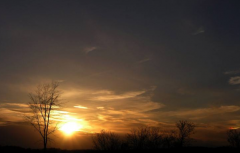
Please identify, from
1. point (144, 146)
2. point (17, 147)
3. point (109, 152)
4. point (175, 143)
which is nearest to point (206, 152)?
point (109, 152)

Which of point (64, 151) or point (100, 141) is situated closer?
point (64, 151)

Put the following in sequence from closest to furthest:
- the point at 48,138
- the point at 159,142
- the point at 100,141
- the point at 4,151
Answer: the point at 48,138 < the point at 4,151 < the point at 100,141 < the point at 159,142

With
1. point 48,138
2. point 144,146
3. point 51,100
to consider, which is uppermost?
point 51,100

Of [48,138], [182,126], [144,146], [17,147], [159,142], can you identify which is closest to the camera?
[48,138]

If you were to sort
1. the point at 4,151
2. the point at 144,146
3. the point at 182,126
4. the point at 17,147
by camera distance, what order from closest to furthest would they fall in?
the point at 4,151 < the point at 17,147 < the point at 144,146 < the point at 182,126

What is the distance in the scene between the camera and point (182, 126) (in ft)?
288

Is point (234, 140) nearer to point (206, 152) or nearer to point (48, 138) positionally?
point (206, 152)

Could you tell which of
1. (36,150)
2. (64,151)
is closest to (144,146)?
(64,151)

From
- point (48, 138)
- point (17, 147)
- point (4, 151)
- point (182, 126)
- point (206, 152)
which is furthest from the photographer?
point (182, 126)

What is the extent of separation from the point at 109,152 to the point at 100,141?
14.7 meters

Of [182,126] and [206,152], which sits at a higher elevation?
[182,126]

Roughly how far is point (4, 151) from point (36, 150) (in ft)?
24.2

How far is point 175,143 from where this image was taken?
85.7 metres

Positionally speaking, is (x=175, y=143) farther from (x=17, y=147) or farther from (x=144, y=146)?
(x=17, y=147)
